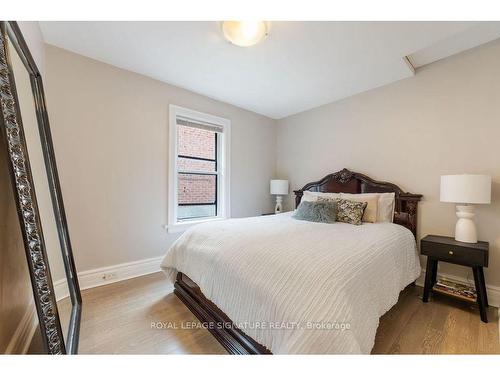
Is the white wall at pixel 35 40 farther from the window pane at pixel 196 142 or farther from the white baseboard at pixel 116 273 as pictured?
the white baseboard at pixel 116 273

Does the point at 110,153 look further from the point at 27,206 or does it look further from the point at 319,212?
the point at 319,212

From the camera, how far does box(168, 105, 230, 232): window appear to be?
288 centimetres

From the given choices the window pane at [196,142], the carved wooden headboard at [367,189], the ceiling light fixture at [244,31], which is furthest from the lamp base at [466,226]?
the window pane at [196,142]

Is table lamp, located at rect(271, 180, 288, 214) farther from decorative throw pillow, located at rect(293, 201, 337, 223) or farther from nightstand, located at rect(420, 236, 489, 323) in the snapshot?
nightstand, located at rect(420, 236, 489, 323)

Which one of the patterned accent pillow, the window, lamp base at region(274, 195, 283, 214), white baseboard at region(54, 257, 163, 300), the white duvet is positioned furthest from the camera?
lamp base at region(274, 195, 283, 214)

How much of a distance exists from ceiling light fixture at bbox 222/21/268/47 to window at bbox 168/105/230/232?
1.38 meters

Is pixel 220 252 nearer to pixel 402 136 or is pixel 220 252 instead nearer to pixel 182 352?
pixel 182 352

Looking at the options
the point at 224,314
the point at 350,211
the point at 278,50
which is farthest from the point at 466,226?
the point at 278,50

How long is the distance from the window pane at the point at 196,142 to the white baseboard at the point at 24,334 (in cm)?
212

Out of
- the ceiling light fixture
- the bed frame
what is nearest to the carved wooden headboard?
the bed frame

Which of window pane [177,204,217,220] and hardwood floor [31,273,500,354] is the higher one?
window pane [177,204,217,220]

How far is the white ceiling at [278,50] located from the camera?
5.87 ft
